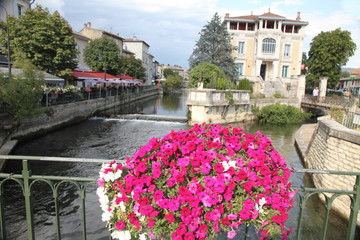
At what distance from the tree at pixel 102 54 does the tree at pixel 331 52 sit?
3083cm

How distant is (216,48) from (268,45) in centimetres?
844

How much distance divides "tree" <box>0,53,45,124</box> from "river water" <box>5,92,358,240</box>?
197 centimetres

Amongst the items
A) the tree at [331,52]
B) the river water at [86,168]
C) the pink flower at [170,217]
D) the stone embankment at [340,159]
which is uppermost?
the tree at [331,52]

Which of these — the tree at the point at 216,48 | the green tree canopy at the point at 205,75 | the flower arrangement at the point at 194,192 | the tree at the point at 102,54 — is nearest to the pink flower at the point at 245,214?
the flower arrangement at the point at 194,192

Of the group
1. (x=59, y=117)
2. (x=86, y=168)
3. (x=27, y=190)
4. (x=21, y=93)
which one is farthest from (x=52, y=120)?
(x=27, y=190)

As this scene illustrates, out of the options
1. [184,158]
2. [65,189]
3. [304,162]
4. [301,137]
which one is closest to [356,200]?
[184,158]

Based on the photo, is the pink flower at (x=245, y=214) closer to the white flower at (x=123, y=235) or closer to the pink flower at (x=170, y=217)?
the pink flower at (x=170, y=217)

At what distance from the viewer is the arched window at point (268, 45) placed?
41.3 m

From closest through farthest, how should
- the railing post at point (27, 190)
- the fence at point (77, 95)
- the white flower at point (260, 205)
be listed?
the white flower at point (260, 205), the railing post at point (27, 190), the fence at point (77, 95)

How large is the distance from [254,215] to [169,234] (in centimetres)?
80

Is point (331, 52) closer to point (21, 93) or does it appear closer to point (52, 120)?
point (52, 120)

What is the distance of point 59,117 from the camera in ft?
65.2

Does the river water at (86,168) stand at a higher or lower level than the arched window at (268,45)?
lower

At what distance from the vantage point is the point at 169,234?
247 centimetres
